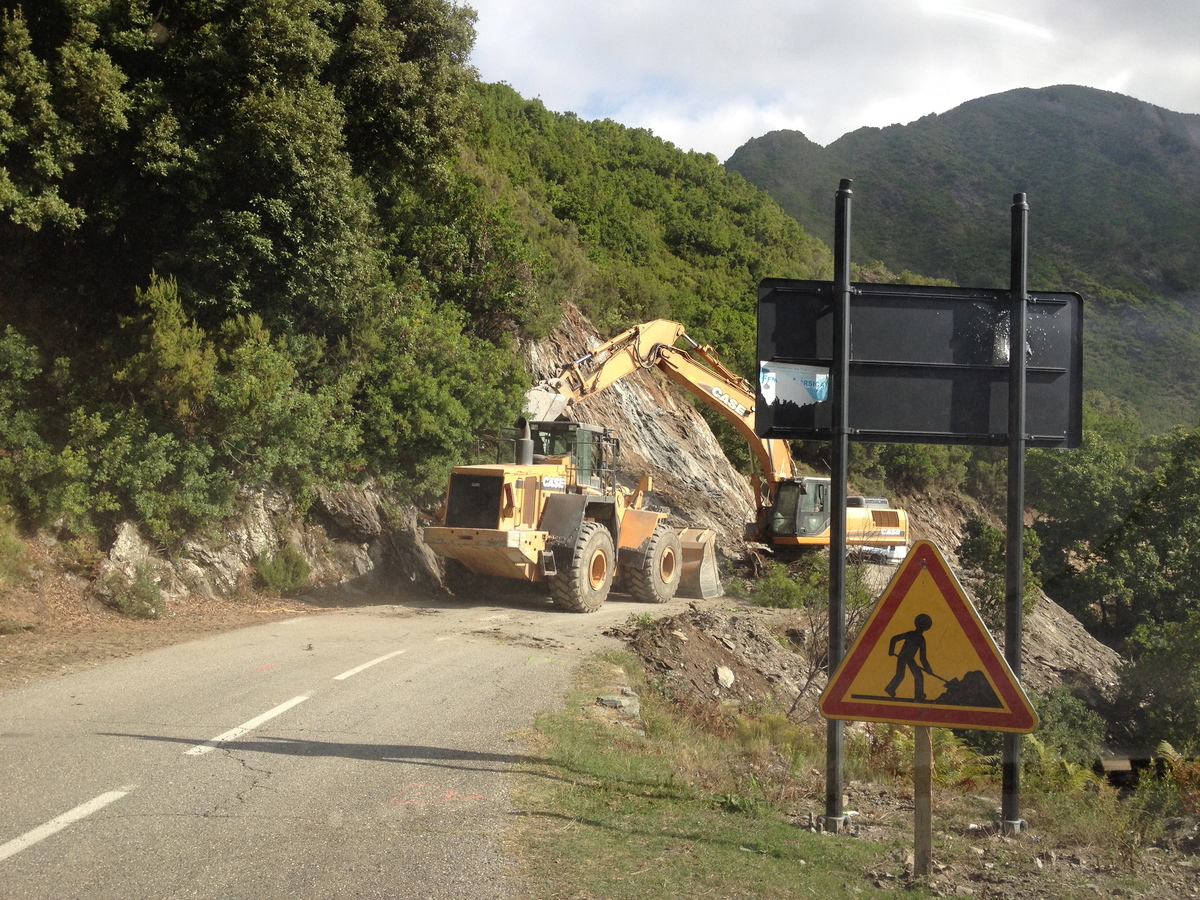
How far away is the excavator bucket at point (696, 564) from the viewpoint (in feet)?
70.8

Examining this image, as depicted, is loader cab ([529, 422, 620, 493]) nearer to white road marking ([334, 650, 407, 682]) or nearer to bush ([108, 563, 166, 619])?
bush ([108, 563, 166, 619])

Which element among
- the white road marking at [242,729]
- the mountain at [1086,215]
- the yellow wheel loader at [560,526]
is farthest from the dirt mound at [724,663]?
the mountain at [1086,215]

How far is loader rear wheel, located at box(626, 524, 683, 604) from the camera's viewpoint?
1953 cm

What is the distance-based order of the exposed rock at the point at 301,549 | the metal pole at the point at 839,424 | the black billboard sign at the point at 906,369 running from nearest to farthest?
the metal pole at the point at 839,424 < the black billboard sign at the point at 906,369 < the exposed rock at the point at 301,549

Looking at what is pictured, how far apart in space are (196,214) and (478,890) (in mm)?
15467

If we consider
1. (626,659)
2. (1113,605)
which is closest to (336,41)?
(626,659)

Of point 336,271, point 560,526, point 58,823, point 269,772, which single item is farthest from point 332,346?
point 58,823

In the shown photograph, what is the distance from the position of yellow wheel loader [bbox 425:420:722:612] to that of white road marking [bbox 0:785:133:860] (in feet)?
34.5

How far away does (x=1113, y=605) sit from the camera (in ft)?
88.0

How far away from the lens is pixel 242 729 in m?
7.67

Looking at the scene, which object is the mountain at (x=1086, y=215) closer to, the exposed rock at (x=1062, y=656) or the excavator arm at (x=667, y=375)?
the excavator arm at (x=667, y=375)

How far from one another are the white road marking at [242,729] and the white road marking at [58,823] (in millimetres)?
967

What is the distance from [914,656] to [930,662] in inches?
3.2

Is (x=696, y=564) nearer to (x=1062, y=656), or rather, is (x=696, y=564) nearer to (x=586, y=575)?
(x=586, y=575)
